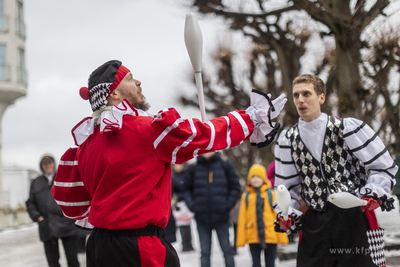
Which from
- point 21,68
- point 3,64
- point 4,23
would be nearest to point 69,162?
point 3,64

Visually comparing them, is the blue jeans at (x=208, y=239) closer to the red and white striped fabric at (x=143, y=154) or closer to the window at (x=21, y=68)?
the red and white striped fabric at (x=143, y=154)

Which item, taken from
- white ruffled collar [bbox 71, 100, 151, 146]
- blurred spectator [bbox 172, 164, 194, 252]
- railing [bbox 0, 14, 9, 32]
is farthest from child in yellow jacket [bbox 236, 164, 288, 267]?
railing [bbox 0, 14, 9, 32]

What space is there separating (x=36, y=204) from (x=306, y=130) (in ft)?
13.7

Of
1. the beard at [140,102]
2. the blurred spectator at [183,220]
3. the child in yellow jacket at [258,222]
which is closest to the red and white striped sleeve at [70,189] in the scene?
the beard at [140,102]

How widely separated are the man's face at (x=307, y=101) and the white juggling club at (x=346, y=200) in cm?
67

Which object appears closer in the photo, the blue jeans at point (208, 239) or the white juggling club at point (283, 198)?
the white juggling club at point (283, 198)

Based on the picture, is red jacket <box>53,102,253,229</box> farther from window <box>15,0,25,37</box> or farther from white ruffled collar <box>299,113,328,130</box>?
window <box>15,0,25,37</box>

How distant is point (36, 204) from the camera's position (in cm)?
636

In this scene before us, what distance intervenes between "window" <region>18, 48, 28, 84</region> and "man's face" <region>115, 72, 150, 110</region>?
77.3 feet

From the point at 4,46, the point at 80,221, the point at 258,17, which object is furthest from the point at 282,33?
the point at 4,46

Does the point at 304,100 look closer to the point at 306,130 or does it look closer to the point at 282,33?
the point at 306,130

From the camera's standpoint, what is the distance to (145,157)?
8.41ft

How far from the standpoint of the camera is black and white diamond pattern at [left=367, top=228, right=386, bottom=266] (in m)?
3.28

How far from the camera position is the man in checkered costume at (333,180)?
10.7ft
